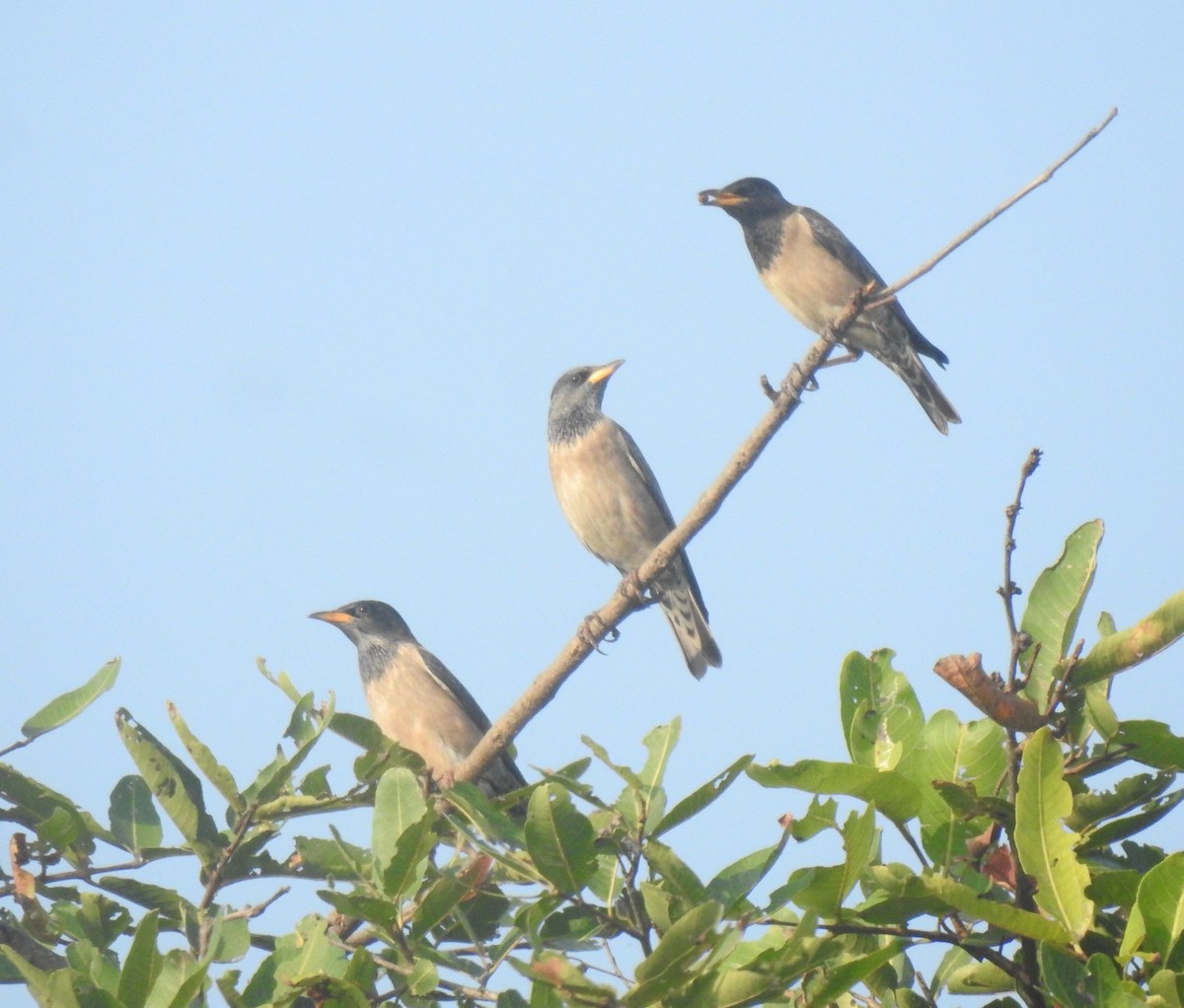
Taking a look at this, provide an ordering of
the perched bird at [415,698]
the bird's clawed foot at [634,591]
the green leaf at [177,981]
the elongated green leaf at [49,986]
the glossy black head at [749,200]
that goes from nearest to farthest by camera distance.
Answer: the green leaf at [177,981] < the elongated green leaf at [49,986] < the bird's clawed foot at [634,591] < the perched bird at [415,698] < the glossy black head at [749,200]

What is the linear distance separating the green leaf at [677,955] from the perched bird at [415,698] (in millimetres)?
4547

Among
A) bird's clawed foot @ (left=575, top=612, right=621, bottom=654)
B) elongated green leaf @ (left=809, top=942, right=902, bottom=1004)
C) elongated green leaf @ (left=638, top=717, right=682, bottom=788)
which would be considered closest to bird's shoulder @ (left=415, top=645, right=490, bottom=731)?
bird's clawed foot @ (left=575, top=612, right=621, bottom=654)

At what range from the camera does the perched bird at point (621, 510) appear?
9.35 meters

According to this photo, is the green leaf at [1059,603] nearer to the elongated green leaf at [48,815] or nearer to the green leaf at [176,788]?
the green leaf at [176,788]

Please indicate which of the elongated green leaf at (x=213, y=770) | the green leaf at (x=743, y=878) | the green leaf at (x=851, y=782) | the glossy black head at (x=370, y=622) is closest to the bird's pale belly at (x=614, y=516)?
the glossy black head at (x=370, y=622)

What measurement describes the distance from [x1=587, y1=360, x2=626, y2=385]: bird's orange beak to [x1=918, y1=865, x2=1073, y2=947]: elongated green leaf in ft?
23.7

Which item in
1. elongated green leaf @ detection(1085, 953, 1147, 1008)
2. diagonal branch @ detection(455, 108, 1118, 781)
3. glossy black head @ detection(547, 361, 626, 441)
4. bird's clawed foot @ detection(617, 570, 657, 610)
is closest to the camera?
elongated green leaf @ detection(1085, 953, 1147, 1008)

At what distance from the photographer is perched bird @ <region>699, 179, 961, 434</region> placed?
9.76 metres

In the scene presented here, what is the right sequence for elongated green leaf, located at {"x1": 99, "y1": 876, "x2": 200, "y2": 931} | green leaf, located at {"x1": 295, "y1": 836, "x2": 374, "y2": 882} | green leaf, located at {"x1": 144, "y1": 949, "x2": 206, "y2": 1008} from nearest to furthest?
green leaf, located at {"x1": 144, "y1": 949, "x2": 206, "y2": 1008}
green leaf, located at {"x1": 295, "y1": 836, "x2": 374, "y2": 882}
elongated green leaf, located at {"x1": 99, "y1": 876, "x2": 200, "y2": 931}

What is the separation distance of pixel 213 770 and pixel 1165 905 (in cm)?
258

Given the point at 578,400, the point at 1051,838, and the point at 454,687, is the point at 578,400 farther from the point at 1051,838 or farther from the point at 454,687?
the point at 1051,838

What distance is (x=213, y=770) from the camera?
406 centimetres

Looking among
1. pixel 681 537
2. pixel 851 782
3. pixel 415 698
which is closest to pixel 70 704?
pixel 681 537

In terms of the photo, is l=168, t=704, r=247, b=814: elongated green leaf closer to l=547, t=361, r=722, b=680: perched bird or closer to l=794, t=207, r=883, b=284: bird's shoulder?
l=547, t=361, r=722, b=680: perched bird
